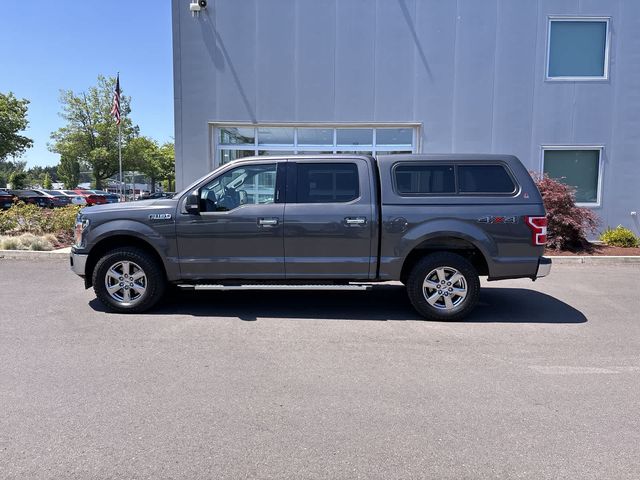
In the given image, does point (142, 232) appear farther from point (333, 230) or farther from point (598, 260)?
point (598, 260)

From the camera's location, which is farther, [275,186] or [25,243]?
[25,243]

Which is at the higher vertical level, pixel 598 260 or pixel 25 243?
pixel 25 243

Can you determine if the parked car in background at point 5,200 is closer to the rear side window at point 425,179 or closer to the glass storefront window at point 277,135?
the glass storefront window at point 277,135

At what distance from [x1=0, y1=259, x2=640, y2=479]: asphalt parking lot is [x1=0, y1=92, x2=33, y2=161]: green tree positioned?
29.5 m

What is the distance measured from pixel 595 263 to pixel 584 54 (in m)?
6.01

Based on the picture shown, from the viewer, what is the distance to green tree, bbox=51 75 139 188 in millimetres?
42750

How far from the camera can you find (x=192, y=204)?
5934 mm

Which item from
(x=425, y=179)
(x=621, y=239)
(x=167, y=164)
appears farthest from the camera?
(x=167, y=164)

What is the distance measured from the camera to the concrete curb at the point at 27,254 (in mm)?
10398

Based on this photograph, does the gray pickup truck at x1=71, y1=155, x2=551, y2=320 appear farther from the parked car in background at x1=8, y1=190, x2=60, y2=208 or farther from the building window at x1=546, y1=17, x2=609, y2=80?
the parked car in background at x1=8, y1=190, x2=60, y2=208

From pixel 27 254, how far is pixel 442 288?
29.9 feet

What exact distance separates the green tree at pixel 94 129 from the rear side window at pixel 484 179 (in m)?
41.8

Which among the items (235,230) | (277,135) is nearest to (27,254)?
(277,135)

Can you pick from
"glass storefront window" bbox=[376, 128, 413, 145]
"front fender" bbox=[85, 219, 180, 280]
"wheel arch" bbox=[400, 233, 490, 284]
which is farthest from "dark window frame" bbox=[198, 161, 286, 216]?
"glass storefront window" bbox=[376, 128, 413, 145]
